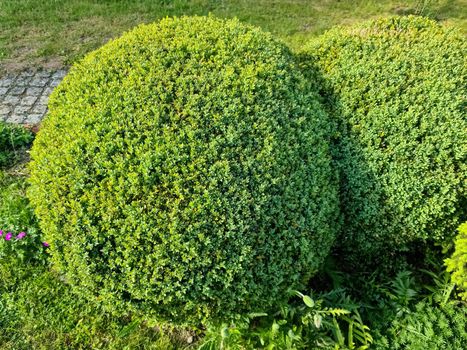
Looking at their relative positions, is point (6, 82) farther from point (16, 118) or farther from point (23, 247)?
point (23, 247)

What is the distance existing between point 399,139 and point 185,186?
1566mm

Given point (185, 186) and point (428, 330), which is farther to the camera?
point (428, 330)

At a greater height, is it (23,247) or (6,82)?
(6,82)

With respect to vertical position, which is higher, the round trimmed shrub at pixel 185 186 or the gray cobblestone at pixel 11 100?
the round trimmed shrub at pixel 185 186

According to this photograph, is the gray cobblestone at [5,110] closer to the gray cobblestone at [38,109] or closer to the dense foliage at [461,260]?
the gray cobblestone at [38,109]

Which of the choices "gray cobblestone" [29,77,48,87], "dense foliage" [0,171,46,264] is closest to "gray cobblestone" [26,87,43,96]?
"gray cobblestone" [29,77,48,87]

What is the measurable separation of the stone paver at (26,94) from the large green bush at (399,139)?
148 inches

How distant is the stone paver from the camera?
5324 millimetres

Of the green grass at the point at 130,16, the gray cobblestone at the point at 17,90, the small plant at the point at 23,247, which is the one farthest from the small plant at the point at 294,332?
the green grass at the point at 130,16

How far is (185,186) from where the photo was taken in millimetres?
2625

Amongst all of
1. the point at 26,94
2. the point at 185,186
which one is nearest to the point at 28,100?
the point at 26,94

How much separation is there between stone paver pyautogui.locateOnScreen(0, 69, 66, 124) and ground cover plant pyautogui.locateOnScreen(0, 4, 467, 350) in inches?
81.9

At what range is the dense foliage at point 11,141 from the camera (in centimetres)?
474

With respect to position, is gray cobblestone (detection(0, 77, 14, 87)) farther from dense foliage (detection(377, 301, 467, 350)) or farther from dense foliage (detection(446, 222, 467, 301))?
dense foliage (detection(446, 222, 467, 301))
